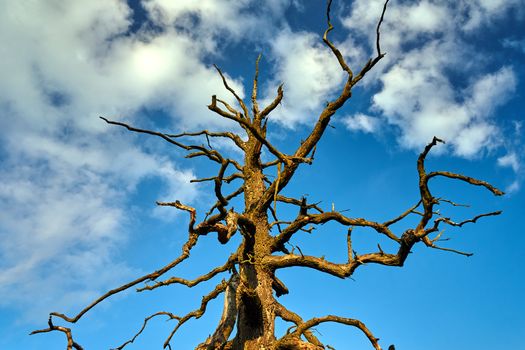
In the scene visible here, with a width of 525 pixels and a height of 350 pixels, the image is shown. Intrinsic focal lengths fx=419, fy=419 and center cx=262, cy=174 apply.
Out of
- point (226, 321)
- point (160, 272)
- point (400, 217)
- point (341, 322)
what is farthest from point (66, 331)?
point (400, 217)

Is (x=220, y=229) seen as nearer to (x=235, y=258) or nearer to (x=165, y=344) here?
(x=235, y=258)

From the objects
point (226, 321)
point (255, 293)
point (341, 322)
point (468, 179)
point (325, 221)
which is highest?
point (325, 221)

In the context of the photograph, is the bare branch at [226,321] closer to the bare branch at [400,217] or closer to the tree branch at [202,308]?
the tree branch at [202,308]

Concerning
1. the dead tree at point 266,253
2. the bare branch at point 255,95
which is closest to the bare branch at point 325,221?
the dead tree at point 266,253

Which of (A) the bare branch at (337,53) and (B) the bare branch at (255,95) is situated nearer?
(A) the bare branch at (337,53)

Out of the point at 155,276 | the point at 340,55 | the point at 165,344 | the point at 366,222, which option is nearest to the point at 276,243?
the point at 366,222

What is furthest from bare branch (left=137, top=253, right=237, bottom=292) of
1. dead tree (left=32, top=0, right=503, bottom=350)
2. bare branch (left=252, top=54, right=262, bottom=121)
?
bare branch (left=252, top=54, right=262, bottom=121)

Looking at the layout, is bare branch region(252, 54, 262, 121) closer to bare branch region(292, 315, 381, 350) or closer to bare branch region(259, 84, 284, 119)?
bare branch region(259, 84, 284, 119)

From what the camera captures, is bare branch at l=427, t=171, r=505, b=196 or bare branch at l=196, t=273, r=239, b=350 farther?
bare branch at l=196, t=273, r=239, b=350

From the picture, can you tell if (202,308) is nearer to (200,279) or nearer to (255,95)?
(200,279)

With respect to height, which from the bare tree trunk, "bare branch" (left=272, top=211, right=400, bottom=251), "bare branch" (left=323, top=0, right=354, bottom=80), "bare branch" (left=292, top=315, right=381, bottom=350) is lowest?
"bare branch" (left=292, top=315, right=381, bottom=350)

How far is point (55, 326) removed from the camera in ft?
18.2

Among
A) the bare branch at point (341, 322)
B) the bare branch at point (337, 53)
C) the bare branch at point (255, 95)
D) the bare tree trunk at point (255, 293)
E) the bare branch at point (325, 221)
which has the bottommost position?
the bare branch at point (341, 322)

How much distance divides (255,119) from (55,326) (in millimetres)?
5517
